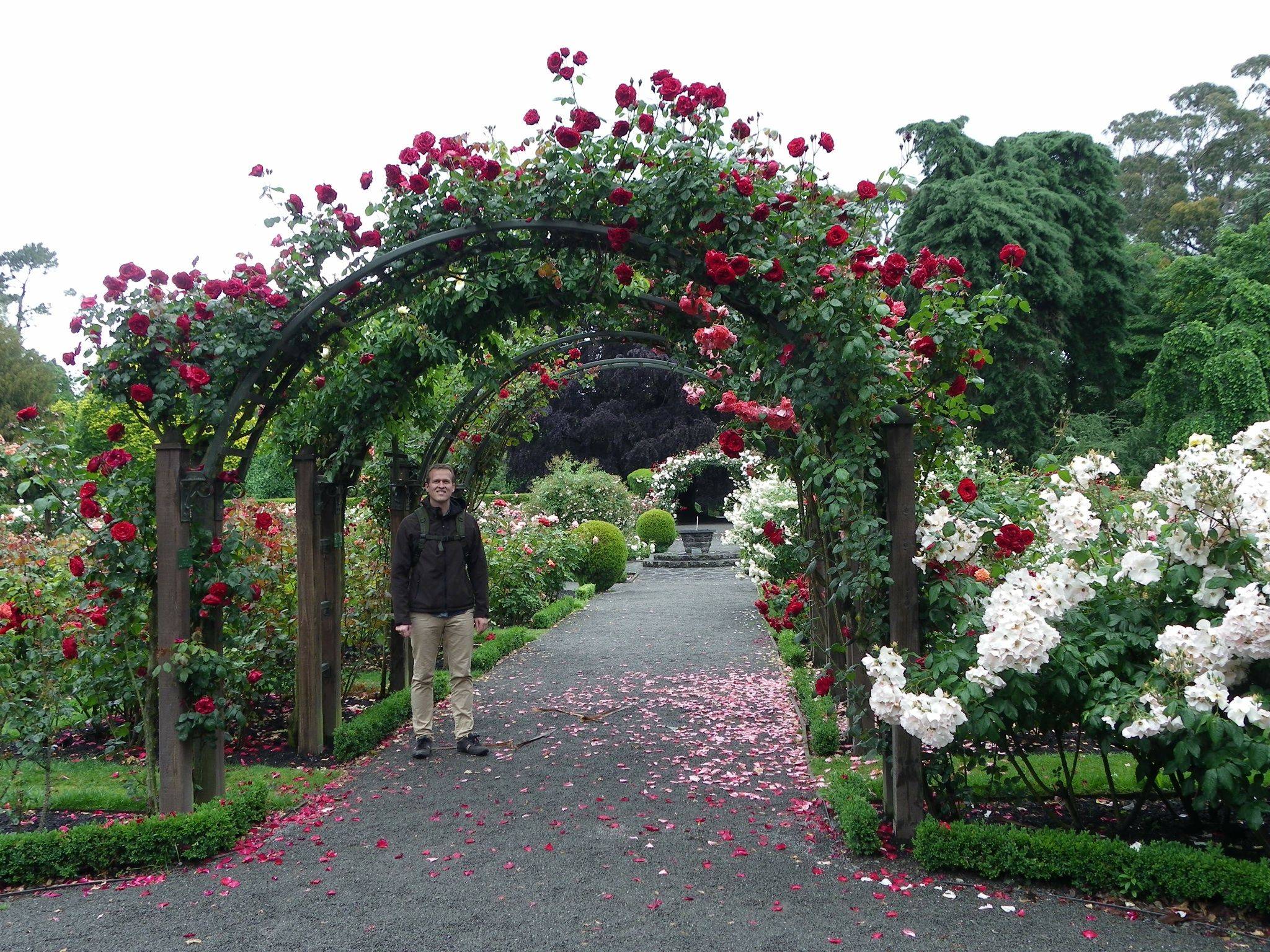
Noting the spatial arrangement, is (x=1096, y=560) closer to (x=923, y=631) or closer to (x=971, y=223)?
(x=923, y=631)

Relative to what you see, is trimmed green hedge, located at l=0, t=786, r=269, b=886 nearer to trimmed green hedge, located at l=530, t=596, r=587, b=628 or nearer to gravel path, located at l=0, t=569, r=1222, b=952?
gravel path, located at l=0, t=569, r=1222, b=952

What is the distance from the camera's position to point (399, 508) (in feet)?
21.8

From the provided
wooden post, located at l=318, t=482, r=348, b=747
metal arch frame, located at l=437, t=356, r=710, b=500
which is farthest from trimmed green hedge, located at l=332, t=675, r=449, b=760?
metal arch frame, located at l=437, t=356, r=710, b=500

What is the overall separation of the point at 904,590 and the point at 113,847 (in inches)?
128

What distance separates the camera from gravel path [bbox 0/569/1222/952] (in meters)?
2.96

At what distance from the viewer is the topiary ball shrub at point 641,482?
81.5 ft

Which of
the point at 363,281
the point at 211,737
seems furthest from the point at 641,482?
the point at 211,737

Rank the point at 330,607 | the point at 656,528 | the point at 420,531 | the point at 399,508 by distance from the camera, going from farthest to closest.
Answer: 1. the point at 656,528
2. the point at 399,508
3. the point at 330,607
4. the point at 420,531

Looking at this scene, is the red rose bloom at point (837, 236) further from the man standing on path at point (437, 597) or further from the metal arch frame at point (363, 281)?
the man standing on path at point (437, 597)

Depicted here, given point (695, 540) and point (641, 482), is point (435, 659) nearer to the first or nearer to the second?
point (695, 540)

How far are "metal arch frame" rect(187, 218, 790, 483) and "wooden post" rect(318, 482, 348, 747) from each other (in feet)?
4.24

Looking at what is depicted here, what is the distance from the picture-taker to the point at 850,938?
2.90 metres

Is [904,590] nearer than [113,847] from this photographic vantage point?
No

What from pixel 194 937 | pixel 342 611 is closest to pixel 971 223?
pixel 342 611
